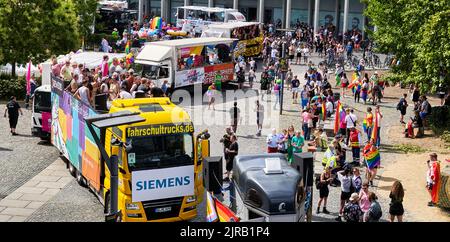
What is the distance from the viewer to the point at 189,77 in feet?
122

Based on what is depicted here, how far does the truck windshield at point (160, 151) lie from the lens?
16781mm

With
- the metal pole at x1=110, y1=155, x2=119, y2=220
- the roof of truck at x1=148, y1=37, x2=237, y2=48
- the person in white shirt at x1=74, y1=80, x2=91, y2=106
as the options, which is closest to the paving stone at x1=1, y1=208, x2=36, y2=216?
the person in white shirt at x1=74, y1=80, x2=91, y2=106

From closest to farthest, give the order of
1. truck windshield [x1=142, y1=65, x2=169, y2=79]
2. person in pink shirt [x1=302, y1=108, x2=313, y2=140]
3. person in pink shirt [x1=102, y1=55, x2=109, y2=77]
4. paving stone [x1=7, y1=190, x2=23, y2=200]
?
paving stone [x1=7, y1=190, x2=23, y2=200] < person in pink shirt [x1=302, y1=108, x2=313, y2=140] < person in pink shirt [x1=102, y1=55, x2=109, y2=77] < truck windshield [x1=142, y1=65, x2=169, y2=79]

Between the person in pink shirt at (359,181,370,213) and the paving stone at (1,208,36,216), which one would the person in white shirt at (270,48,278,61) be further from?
the person in pink shirt at (359,181,370,213)

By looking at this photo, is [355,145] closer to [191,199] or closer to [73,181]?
[191,199]

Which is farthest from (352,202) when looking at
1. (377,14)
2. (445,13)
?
(377,14)

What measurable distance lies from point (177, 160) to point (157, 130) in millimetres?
837

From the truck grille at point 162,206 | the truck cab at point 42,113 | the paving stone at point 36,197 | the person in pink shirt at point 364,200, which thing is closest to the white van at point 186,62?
the truck cab at point 42,113

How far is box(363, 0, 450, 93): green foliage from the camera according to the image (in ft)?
90.8

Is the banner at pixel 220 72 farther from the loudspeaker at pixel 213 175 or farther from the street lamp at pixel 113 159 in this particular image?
the street lamp at pixel 113 159

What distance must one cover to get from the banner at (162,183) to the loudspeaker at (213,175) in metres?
0.97

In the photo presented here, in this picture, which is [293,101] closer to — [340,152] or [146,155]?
[340,152]

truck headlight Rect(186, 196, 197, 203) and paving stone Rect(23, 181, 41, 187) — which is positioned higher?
truck headlight Rect(186, 196, 197, 203)

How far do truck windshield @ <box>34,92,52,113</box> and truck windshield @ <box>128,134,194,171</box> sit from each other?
33.9 feet
